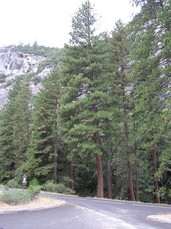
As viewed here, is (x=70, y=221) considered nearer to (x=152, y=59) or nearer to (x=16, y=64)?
(x=152, y=59)

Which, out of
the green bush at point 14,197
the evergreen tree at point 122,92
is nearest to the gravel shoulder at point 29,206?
the green bush at point 14,197

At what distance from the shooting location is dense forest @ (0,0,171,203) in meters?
15.6

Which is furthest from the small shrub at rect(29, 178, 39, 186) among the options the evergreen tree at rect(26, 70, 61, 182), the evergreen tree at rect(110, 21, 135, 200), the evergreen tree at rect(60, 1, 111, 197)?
the evergreen tree at rect(110, 21, 135, 200)

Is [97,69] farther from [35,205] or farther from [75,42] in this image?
[35,205]

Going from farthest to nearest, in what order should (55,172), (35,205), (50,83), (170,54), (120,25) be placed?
(50,83), (55,172), (120,25), (170,54), (35,205)

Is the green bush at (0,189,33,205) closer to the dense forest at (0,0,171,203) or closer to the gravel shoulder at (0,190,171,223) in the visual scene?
the gravel shoulder at (0,190,171,223)

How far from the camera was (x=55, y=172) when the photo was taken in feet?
104

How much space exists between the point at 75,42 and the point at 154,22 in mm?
12076

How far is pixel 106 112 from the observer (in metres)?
23.3

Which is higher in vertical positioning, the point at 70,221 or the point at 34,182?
the point at 34,182

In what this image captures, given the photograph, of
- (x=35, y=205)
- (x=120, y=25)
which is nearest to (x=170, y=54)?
(x=35, y=205)

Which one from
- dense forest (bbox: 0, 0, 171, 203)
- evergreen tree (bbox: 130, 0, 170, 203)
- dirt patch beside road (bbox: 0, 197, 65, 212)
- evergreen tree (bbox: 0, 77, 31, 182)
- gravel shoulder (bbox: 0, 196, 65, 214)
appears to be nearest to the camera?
gravel shoulder (bbox: 0, 196, 65, 214)

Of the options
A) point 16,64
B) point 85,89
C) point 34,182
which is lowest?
point 34,182

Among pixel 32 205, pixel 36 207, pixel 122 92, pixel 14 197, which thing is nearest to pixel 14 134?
pixel 122 92
